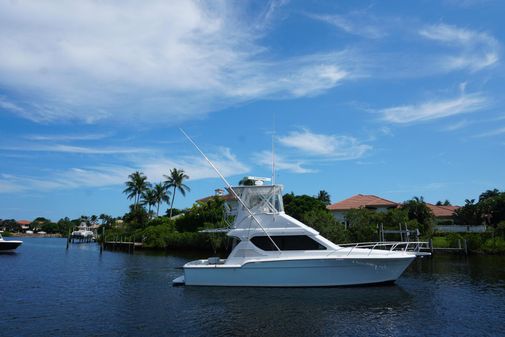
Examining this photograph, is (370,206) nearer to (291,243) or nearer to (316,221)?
(316,221)

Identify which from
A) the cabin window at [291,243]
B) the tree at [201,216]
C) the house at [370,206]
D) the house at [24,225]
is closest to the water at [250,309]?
the cabin window at [291,243]

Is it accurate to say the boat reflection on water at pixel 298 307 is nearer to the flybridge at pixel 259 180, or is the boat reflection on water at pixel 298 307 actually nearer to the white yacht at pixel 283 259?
A: the white yacht at pixel 283 259

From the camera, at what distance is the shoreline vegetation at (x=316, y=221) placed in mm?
40844

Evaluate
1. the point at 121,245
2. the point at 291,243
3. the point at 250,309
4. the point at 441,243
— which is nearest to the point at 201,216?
the point at 121,245

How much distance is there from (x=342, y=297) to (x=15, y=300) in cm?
1460

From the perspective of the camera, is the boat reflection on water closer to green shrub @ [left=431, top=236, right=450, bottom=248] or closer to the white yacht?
the white yacht

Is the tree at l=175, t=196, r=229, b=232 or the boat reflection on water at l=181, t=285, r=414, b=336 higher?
the tree at l=175, t=196, r=229, b=232

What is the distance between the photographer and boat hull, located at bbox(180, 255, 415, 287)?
19.2 m

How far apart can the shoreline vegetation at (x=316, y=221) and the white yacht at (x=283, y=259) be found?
22.5 feet

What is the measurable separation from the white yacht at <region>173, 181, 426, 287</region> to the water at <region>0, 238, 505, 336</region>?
0.53 metres

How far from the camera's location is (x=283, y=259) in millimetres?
19250

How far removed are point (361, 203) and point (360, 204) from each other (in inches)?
18.4

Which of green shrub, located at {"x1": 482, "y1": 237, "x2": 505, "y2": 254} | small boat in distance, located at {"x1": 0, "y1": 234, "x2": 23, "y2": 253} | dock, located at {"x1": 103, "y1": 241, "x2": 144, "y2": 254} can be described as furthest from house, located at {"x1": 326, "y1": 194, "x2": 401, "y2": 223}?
small boat in distance, located at {"x1": 0, "y1": 234, "x2": 23, "y2": 253}

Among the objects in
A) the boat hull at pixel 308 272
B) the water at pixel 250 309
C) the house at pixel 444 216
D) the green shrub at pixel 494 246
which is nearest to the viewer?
the water at pixel 250 309
